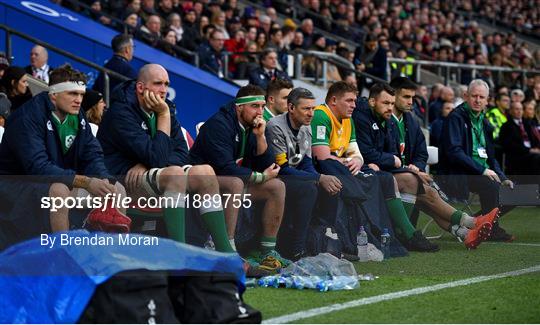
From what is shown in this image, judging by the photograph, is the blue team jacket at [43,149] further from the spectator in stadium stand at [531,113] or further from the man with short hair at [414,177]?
the spectator in stadium stand at [531,113]

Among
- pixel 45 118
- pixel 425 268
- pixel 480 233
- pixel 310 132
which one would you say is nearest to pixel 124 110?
A: pixel 45 118

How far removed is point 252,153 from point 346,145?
137 cm

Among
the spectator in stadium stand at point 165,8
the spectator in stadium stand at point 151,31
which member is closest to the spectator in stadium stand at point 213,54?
the spectator in stadium stand at point 151,31

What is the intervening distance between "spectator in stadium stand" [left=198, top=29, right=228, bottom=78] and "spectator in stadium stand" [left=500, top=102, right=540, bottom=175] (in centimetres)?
434

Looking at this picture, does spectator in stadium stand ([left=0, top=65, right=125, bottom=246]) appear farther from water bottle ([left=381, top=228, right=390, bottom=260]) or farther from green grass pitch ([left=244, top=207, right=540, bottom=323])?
water bottle ([left=381, top=228, right=390, bottom=260])

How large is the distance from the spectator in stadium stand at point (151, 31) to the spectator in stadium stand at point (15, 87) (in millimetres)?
5633

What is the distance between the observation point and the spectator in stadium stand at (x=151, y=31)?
16.7 m

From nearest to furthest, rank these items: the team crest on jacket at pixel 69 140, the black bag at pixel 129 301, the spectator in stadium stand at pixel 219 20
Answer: the black bag at pixel 129 301 → the team crest on jacket at pixel 69 140 → the spectator in stadium stand at pixel 219 20

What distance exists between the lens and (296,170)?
945 cm

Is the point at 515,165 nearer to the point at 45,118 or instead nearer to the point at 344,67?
the point at 344,67

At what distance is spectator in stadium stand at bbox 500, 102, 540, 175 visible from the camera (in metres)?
14.8

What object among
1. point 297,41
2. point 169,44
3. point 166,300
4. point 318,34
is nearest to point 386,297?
point 166,300

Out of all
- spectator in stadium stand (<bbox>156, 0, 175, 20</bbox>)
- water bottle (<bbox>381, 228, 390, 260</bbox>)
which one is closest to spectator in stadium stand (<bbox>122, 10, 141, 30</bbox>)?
spectator in stadium stand (<bbox>156, 0, 175, 20</bbox>)

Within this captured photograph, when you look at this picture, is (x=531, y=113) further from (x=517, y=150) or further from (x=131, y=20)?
(x=131, y=20)
